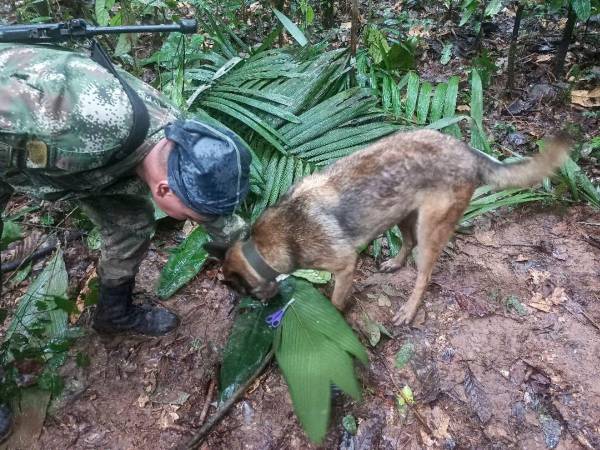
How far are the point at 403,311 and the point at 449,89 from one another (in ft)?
7.85

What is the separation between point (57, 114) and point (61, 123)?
42mm

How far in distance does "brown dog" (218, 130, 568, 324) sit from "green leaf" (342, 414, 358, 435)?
0.87 m

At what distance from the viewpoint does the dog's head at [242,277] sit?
3037mm

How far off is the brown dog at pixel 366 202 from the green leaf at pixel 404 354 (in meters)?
0.62

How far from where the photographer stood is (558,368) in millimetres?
3182

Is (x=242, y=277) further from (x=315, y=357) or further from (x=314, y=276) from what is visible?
(x=314, y=276)

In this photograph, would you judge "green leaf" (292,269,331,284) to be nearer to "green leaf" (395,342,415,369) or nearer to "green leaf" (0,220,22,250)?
"green leaf" (395,342,415,369)

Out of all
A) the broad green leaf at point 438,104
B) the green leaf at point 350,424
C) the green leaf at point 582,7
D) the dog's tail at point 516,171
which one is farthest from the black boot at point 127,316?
the green leaf at point 582,7

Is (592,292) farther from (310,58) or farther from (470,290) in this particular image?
(310,58)

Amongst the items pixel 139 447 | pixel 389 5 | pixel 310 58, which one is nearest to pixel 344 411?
pixel 139 447

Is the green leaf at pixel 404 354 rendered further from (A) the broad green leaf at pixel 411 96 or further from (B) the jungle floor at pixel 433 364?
(A) the broad green leaf at pixel 411 96

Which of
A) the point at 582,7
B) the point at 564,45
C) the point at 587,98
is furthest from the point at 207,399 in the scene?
the point at 564,45

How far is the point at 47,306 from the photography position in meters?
3.16

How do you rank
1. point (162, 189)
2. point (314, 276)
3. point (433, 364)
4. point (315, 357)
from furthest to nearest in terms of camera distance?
point (314, 276), point (433, 364), point (315, 357), point (162, 189)
